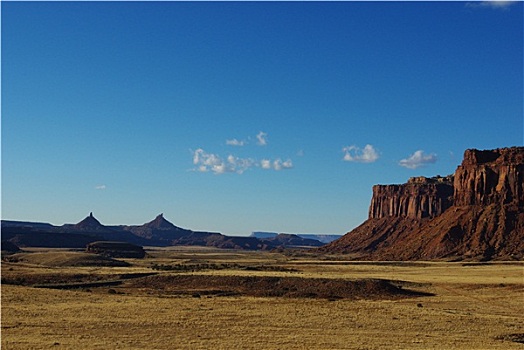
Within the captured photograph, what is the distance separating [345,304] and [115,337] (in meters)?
24.3

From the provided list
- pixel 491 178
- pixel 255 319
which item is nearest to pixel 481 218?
pixel 491 178

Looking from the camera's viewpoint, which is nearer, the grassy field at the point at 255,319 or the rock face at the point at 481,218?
the grassy field at the point at 255,319

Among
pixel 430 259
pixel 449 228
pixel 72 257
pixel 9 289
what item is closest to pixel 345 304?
pixel 9 289

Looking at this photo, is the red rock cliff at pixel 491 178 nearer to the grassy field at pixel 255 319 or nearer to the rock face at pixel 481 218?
the rock face at pixel 481 218

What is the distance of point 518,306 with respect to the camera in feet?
177

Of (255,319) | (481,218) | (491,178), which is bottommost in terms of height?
(255,319)

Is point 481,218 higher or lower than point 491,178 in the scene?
lower

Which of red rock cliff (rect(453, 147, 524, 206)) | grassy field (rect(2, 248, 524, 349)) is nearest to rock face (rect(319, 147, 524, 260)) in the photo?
red rock cliff (rect(453, 147, 524, 206))

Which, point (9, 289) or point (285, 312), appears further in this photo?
point (9, 289)

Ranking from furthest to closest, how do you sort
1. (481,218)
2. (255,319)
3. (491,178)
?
(491,178) < (481,218) < (255,319)

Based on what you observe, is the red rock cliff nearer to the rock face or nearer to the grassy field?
the rock face

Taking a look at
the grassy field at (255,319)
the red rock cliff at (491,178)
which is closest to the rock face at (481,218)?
the red rock cliff at (491,178)

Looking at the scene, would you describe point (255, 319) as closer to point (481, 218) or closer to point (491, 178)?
point (481, 218)

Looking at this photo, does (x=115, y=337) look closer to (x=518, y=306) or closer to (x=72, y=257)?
(x=518, y=306)
